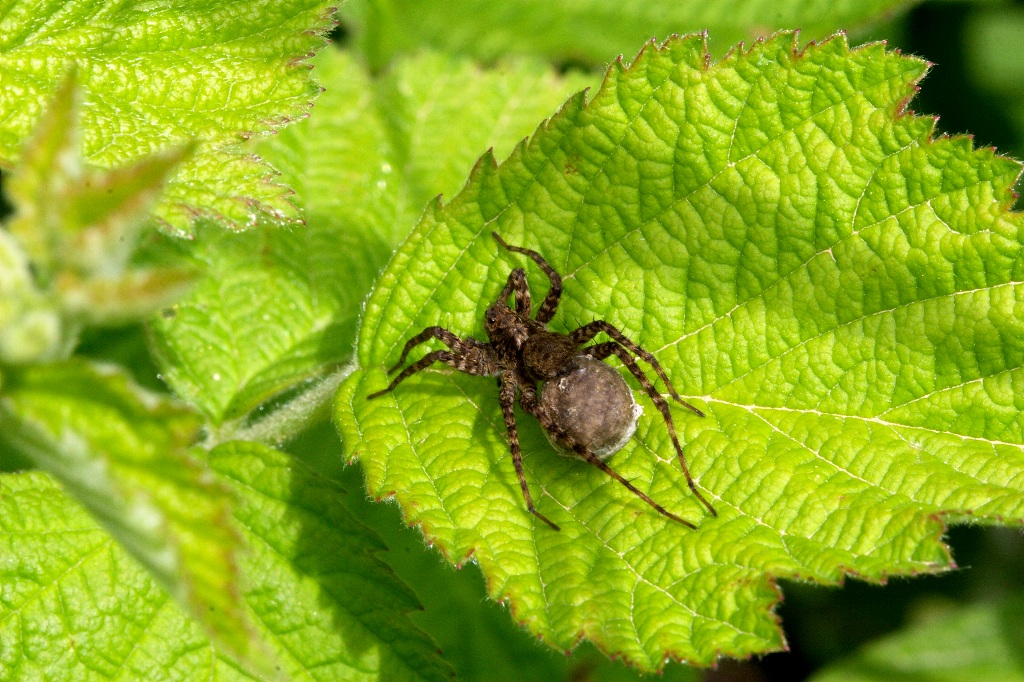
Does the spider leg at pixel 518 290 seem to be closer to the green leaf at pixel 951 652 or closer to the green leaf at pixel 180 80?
the green leaf at pixel 180 80

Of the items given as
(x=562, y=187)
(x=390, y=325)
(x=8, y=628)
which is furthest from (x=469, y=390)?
(x=8, y=628)

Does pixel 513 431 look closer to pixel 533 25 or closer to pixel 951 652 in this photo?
pixel 951 652

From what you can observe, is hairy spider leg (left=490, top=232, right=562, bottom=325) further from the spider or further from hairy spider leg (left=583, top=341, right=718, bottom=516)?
hairy spider leg (left=583, top=341, right=718, bottom=516)

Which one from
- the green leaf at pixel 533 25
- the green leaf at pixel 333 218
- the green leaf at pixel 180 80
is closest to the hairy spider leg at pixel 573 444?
the green leaf at pixel 333 218

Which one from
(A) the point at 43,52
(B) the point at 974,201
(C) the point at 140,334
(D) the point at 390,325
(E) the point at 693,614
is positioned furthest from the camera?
(C) the point at 140,334

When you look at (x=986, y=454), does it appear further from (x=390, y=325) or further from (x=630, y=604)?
(x=390, y=325)

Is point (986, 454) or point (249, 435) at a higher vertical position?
point (986, 454)
